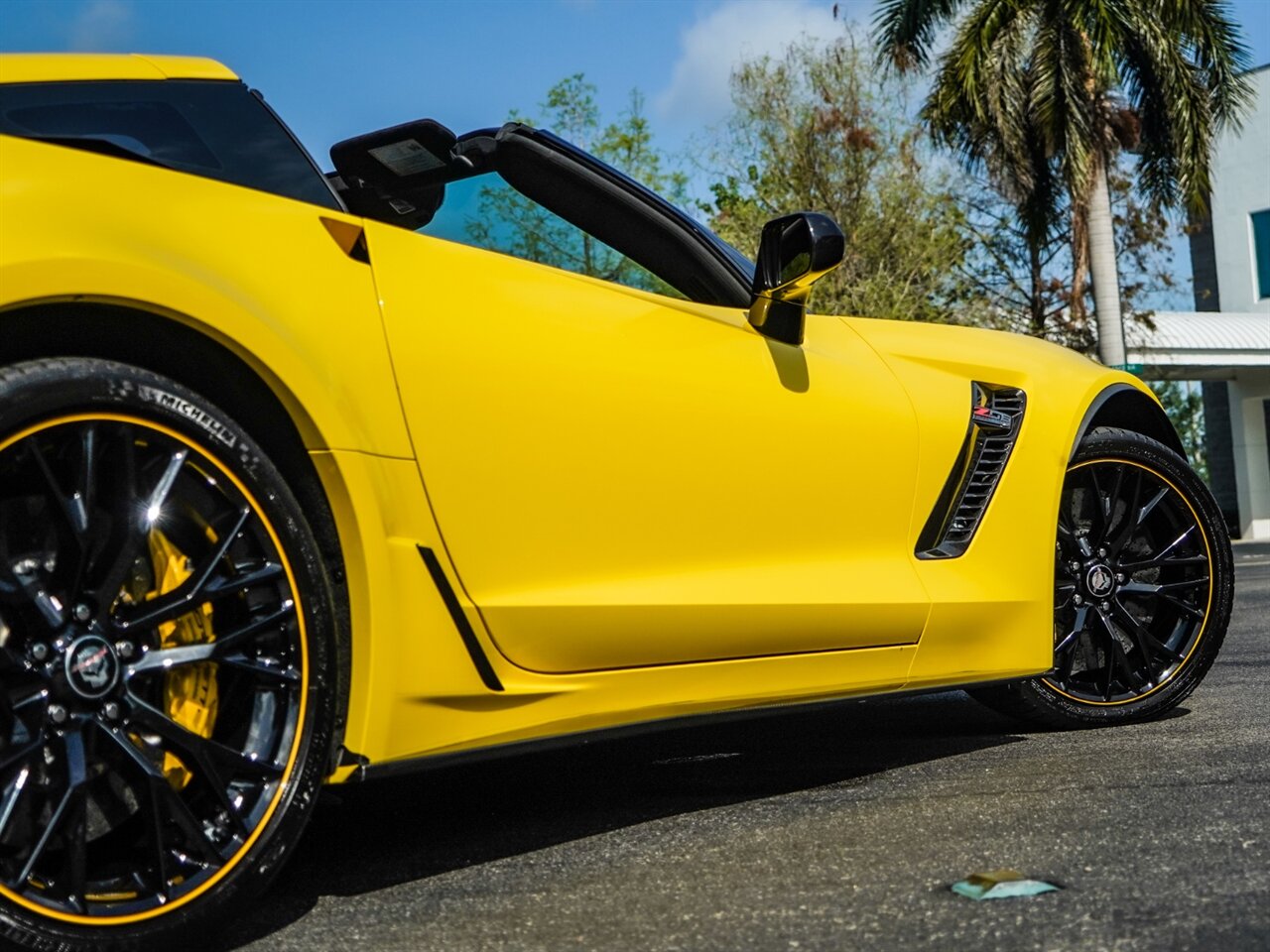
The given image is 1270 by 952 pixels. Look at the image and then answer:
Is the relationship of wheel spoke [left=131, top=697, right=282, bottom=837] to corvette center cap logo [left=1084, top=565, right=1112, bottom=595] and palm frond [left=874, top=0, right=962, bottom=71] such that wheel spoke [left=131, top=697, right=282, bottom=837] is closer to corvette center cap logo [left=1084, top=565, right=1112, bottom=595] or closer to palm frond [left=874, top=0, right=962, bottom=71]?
corvette center cap logo [left=1084, top=565, right=1112, bottom=595]

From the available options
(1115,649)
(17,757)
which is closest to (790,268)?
(1115,649)

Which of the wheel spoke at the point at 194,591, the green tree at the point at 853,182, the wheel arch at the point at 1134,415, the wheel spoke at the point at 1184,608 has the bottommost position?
the wheel spoke at the point at 1184,608

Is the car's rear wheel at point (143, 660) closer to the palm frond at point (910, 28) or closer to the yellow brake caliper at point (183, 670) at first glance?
the yellow brake caliper at point (183, 670)

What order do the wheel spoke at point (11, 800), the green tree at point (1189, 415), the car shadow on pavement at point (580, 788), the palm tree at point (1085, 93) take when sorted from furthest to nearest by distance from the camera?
the green tree at point (1189, 415) → the palm tree at point (1085, 93) → the car shadow on pavement at point (580, 788) → the wheel spoke at point (11, 800)

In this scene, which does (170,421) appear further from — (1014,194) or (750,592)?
(1014,194)

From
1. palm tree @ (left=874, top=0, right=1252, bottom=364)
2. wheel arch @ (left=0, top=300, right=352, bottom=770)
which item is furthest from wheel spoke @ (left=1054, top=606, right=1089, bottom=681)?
palm tree @ (left=874, top=0, right=1252, bottom=364)

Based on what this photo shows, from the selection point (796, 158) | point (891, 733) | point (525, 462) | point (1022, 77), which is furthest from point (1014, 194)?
point (525, 462)

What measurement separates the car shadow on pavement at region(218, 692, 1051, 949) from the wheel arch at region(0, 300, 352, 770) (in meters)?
0.39

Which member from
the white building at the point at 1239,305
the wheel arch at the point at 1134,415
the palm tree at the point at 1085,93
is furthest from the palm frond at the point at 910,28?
the wheel arch at the point at 1134,415

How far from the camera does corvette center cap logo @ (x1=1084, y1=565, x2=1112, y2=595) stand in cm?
394

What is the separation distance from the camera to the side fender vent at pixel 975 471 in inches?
135

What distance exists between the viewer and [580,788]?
3562 mm

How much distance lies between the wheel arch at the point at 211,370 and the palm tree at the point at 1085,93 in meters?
20.5

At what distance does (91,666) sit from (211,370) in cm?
50
